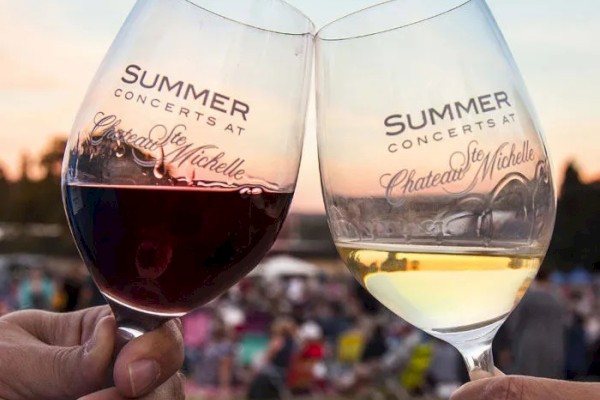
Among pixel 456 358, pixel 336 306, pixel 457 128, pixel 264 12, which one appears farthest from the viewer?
pixel 336 306

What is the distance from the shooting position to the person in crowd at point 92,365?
901 mm

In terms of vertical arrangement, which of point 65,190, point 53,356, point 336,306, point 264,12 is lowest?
point 336,306

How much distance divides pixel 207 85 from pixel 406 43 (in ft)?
0.80

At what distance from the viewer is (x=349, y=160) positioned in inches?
36.6

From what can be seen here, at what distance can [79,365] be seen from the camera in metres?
0.94

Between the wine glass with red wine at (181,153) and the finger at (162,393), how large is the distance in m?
0.07

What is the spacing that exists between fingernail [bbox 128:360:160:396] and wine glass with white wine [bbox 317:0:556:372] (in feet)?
0.93

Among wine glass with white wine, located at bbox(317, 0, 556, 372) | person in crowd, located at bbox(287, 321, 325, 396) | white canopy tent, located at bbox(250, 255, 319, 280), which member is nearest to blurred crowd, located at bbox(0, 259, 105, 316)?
person in crowd, located at bbox(287, 321, 325, 396)

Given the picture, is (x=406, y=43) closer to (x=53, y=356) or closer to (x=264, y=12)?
(x=264, y=12)

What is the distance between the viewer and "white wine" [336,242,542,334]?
86 cm

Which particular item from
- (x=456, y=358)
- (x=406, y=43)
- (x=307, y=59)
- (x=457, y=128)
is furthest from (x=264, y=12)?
(x=456, y=358)

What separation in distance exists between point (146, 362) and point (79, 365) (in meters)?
0.11

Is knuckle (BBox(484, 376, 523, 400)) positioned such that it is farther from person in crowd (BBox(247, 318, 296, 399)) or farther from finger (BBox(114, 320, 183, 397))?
person in crowd (BBox(247, 318, 296, 399))

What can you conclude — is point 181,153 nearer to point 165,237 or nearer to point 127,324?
point 165,237
